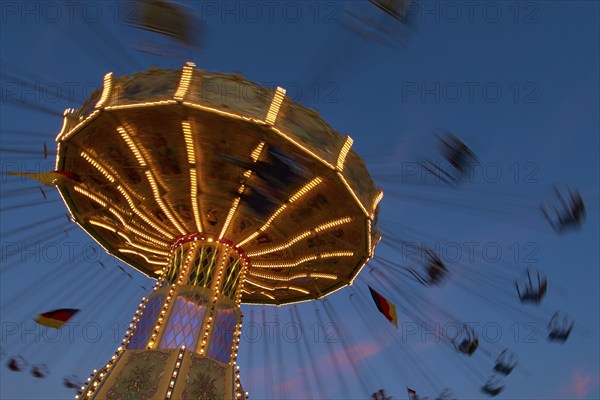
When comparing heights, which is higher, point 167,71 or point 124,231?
point 167,71

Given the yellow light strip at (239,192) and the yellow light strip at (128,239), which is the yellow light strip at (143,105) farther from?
the yellow light strip at (128,239)

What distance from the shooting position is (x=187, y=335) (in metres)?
12.1

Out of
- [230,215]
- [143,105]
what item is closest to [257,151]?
[143,105]

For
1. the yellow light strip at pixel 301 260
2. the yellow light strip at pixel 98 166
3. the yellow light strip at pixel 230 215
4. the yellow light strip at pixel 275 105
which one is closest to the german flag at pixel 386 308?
the yellow light strip at pixel 301 260

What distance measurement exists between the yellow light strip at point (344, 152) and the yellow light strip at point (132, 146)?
4761mm

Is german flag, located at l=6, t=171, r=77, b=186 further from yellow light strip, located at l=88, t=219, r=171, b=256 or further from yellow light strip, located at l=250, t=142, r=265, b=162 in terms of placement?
yellow light strip, located at l=250, t=142, r=265, b=162

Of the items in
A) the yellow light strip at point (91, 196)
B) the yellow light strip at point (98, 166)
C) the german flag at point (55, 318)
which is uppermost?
the yellow light strip at point (98, 166)

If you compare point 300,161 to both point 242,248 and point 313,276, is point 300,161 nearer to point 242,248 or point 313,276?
point 242,248

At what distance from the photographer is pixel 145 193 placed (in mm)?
13523

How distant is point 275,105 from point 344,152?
1826 mm

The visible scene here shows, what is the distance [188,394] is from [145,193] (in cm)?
523

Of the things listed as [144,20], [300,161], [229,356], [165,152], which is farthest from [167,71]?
[229,356]

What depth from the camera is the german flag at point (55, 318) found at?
13.8 meters

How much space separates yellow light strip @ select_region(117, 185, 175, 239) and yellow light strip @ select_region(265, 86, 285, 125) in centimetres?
501
